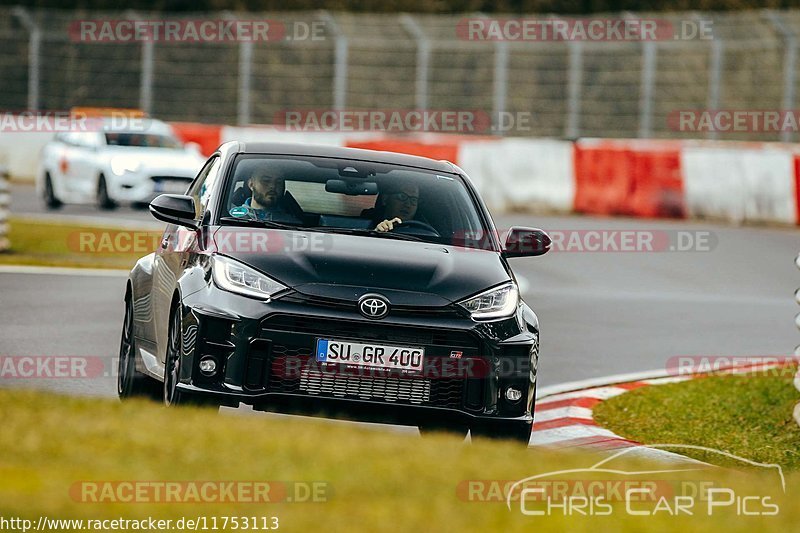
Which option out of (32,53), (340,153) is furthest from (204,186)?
(32,53)

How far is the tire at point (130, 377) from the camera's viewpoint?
31.6 ft

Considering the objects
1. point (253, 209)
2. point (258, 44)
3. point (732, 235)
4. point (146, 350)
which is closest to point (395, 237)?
point (253, 209)

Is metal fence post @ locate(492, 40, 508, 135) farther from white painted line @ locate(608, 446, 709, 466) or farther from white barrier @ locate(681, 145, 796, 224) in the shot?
white painted line @ locate(608, 446, 709, 466)

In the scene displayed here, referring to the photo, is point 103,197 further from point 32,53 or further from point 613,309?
point 613,309

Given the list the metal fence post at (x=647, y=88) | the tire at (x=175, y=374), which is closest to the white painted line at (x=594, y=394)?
the tire at (x=175, y=374)

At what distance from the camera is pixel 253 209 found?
9.09 metres

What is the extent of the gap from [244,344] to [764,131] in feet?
102

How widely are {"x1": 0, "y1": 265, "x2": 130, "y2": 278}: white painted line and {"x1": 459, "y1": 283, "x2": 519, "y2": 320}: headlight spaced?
9921mm

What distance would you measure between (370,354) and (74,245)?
13893 millimetres

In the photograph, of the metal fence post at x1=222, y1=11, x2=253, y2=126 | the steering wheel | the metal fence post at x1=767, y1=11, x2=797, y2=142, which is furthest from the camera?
the metal fence post at x1=222, y1=11, x2=253, y2=126

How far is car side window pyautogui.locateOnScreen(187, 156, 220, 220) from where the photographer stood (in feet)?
30.7

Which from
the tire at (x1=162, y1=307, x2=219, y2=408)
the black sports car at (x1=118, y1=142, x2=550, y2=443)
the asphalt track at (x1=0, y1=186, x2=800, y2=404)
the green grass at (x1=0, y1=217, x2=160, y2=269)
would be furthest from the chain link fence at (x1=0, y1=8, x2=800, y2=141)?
the tire at (x1=162, y1=307, x2=219, y2=408)

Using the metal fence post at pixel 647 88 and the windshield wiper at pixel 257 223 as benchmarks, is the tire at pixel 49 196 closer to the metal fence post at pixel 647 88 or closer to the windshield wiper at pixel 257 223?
the metal fence post at pixel 647 88

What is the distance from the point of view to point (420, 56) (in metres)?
34.0
